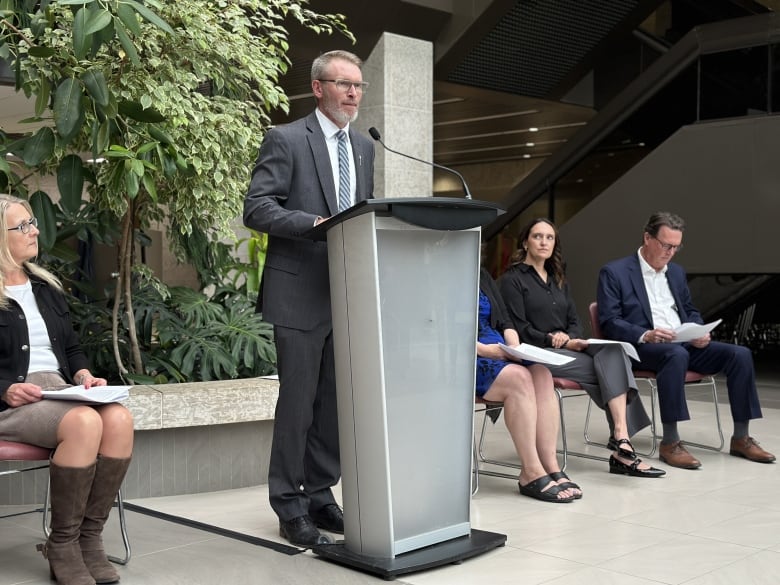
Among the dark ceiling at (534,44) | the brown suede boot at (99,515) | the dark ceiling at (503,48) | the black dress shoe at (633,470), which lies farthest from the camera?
the dark ceiling at (534,44)

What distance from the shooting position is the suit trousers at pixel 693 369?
5066 mm

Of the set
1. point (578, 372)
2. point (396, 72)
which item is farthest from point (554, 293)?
point (396, 72)

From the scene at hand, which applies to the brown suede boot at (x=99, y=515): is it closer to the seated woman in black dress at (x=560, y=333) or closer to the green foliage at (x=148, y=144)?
the green foliage at (x=148, y=144)

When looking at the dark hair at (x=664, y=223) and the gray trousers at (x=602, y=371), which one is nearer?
the gray trousers at (x=602, y=371)

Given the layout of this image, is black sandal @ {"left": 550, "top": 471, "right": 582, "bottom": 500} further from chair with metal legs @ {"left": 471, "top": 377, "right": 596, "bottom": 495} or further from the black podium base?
the black podium base

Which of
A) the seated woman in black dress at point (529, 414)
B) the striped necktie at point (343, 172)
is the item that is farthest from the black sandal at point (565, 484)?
the striped necktie at point (343, 172)

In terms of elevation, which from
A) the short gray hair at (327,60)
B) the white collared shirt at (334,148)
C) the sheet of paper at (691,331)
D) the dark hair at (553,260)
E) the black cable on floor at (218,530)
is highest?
the short gray hair at (327,60)

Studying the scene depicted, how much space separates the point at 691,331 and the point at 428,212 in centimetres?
254

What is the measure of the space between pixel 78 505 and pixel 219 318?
2.54 m

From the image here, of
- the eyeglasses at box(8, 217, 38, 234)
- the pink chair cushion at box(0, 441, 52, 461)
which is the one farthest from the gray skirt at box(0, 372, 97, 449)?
the eyeglasses at box(8, 217, 38, 234)

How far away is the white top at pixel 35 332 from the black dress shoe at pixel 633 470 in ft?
9.12

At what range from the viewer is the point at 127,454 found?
3.10 metres

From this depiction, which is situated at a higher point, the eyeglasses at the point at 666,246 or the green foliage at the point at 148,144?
the green foliage at the point at 148,144

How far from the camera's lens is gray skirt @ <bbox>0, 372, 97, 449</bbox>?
3.00 m
